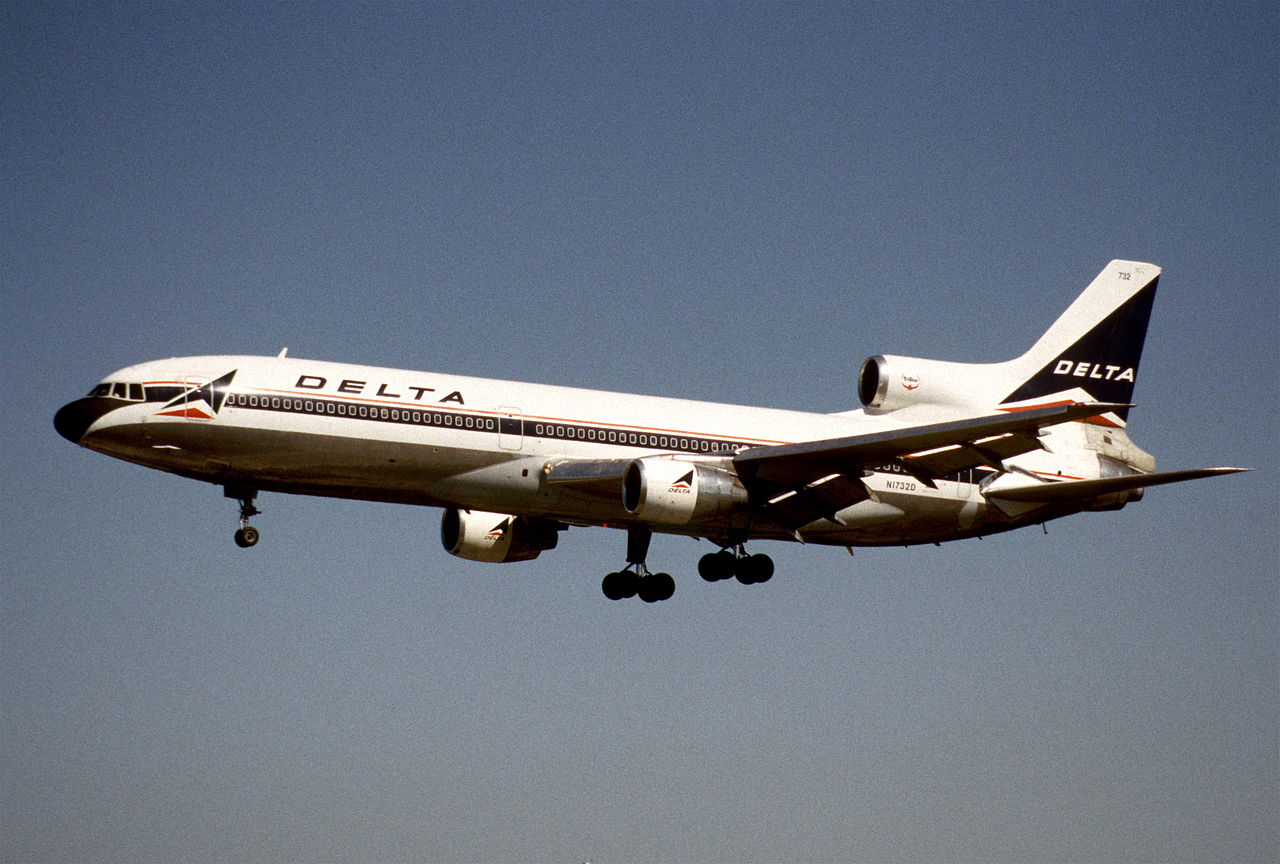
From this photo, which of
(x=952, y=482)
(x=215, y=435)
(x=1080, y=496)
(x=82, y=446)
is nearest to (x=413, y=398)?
(x=215, y=435)

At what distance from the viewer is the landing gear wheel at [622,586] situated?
48125 mm

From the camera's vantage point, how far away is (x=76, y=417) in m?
40.3

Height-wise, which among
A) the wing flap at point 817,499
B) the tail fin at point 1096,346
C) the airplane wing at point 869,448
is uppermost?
the tail fin at point 1096,346

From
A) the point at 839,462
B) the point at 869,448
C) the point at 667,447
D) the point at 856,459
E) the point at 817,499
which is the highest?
the point at 869,448

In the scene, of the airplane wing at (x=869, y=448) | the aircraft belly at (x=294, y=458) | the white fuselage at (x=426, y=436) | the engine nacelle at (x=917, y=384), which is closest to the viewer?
the airplane wing at (x=869, y=448)

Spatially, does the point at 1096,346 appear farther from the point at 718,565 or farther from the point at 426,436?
the point at 426,436

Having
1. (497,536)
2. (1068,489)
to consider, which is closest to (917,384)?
(1068,489)

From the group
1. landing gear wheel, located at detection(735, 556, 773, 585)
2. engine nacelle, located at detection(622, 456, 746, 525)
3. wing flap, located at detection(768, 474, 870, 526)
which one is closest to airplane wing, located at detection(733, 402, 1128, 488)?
wing flap, located at detection(768, 474, 870, 526)

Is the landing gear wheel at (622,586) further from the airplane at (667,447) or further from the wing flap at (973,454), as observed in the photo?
the wing flap at (973,454)

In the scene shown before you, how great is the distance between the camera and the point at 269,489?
41812 millimetres

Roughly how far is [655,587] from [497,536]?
4924mm

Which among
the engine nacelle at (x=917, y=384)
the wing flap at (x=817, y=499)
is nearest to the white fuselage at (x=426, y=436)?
the wing flap at (x=817, y=499)

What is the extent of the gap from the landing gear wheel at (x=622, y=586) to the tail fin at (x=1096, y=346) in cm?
1236

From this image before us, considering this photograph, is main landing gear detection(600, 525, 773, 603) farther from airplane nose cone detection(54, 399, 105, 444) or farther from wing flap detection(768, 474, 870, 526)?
airplane nose cone detection(54, 399, 105, 444)
